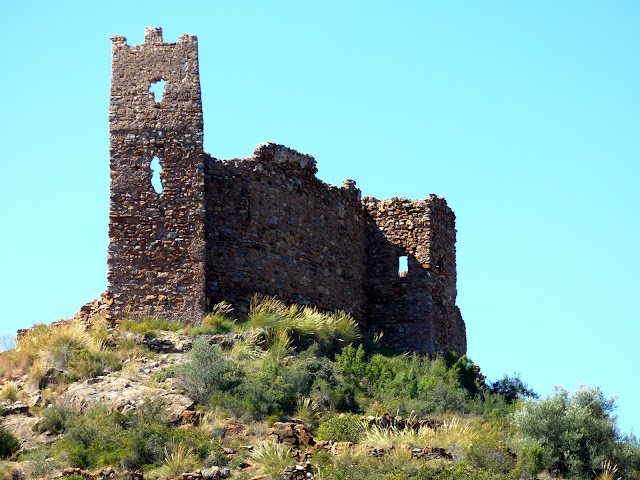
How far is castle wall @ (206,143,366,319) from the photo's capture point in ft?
95.9

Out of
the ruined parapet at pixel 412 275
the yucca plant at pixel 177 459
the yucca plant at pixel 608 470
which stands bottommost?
the yucca plant at pixel 608 470

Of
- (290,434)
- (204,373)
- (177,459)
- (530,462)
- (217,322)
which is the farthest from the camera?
(217,322)

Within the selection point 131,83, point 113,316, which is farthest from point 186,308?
point 131,83

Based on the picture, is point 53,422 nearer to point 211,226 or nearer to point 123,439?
point 123,439

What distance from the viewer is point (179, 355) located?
26688mm

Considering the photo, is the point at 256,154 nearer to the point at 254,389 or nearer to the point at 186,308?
the point at 186,308

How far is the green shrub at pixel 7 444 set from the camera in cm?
2306

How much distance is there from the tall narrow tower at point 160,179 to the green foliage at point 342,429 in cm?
522

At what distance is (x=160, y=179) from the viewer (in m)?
28.9

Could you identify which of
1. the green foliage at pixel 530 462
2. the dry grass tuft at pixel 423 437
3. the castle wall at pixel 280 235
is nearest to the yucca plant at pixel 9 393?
the castle wall at pixel 280 235

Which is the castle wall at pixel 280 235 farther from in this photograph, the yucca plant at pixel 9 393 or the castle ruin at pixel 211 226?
the yucca plant at pixel 9 393

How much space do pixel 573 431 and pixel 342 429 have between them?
4453mm

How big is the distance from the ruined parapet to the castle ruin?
0.17ft

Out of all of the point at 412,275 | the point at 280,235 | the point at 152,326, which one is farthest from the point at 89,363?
the point at 412,275
